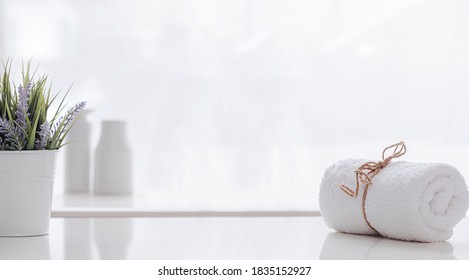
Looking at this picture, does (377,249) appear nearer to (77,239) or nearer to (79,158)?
Result: (77,239)

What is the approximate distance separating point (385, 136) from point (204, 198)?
474mm

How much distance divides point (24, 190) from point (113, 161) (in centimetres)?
64

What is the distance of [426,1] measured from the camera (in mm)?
1899

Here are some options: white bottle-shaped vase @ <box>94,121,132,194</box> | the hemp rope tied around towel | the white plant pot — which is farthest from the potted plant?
white bottle-shaped vase @ <box>94,121,132,194</box>

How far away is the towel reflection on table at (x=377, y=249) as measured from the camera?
1044 mm

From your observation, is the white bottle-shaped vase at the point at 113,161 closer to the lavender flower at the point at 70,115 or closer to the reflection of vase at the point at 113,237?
the reflection of vase at the point at 113,237

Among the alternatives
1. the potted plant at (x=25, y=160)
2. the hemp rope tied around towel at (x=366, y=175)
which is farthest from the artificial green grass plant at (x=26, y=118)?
the hemp rope tied around towel at (x=366, y=175)

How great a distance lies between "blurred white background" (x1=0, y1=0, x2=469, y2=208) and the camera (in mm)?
1851

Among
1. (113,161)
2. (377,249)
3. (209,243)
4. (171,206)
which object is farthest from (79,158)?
(377,249)

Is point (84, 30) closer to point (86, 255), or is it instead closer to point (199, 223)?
point (199, 223)

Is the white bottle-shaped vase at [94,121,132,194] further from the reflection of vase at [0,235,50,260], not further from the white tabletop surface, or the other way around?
the reflection of vase at [0,235,50,260]

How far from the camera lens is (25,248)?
1.09 metres

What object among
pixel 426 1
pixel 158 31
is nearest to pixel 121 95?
pixel 158 31

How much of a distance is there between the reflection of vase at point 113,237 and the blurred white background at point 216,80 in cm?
45
